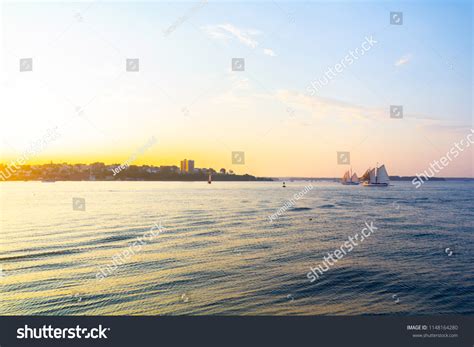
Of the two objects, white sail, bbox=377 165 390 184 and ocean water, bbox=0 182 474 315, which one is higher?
white sail, bbox=377 165 390 184

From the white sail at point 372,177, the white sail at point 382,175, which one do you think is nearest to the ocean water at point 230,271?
the white sail at point 382,175

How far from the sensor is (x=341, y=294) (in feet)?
56.5

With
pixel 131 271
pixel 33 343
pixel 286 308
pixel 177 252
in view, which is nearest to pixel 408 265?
pixel 286 308

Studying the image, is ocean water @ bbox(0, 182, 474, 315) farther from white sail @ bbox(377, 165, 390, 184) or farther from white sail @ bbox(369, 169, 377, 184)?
white sail @ bbox(369, 169, 377, 184)

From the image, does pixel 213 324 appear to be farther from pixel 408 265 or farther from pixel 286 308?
pixel 408 265

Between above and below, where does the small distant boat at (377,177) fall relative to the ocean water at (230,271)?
above

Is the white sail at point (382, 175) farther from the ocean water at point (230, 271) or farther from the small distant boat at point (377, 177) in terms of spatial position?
the ocean water at point (230, 271)

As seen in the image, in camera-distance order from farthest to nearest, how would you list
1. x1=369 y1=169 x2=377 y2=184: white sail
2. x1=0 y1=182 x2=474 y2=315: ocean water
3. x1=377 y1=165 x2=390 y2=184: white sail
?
x1=369 y1=169 x2=377 y2=184: white sail < x1=377 y1=165 x2=390 y2=184: white sail < x1=0 y1=182 x2=474 y2=315: ocean water

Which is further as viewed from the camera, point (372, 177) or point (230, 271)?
point (372, 177)

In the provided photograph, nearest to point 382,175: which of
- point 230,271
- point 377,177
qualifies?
point 377,177

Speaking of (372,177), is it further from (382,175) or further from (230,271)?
(230,271)

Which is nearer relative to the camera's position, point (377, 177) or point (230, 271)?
point (230, 271)

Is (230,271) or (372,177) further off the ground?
(372,177)

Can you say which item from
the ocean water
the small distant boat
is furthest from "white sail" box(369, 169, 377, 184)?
the ocean water
